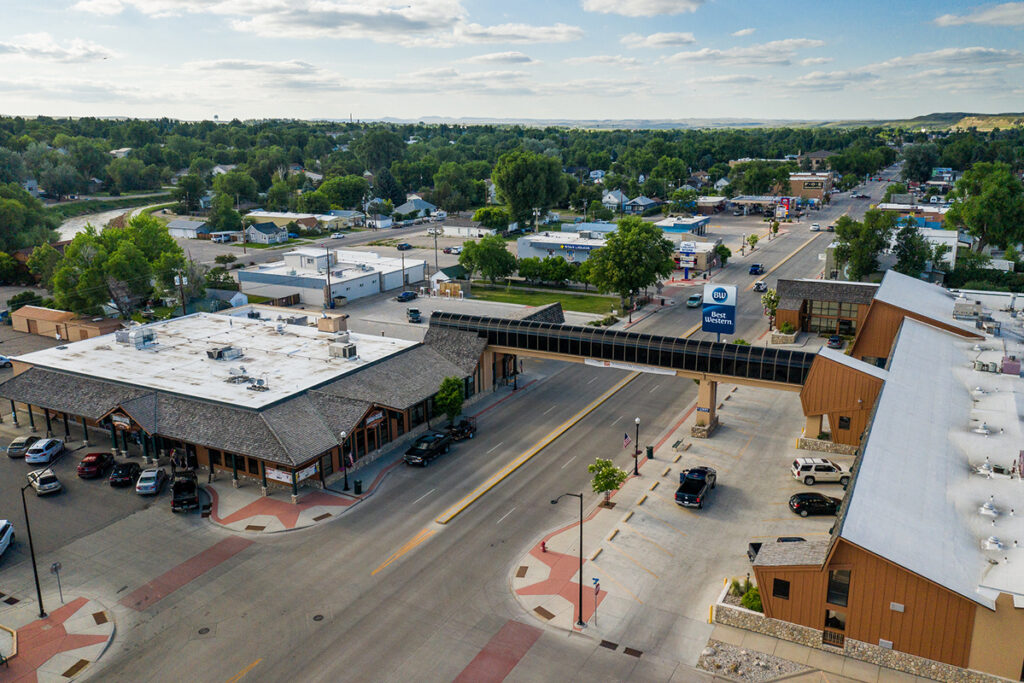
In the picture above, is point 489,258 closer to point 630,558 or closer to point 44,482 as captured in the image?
point 44,482

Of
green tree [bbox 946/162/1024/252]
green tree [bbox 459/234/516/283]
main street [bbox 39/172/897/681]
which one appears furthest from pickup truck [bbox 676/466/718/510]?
green tree [bbox 946/162/1024/252]

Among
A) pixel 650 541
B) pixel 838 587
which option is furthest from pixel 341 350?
pixel 838 587

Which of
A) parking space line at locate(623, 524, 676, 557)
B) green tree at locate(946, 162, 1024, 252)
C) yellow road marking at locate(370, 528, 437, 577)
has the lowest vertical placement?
yellow road marking at locate(370, 528, 437, 577)

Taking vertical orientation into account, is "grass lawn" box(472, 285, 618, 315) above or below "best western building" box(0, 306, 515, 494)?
below

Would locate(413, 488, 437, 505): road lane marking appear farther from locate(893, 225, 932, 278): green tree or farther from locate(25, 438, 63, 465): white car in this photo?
locate(893, 225, 932, 278): green tree

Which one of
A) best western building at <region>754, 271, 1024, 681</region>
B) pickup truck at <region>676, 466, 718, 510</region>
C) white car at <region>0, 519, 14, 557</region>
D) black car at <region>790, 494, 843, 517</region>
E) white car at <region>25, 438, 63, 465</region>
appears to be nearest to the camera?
best western building at <region>754, 271, 1024, 681</region>

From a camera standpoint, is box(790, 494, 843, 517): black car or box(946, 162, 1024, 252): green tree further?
box(946, 162, 1024, 252): green tree

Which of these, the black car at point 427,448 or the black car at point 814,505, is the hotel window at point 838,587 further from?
the black car at point 427,448
